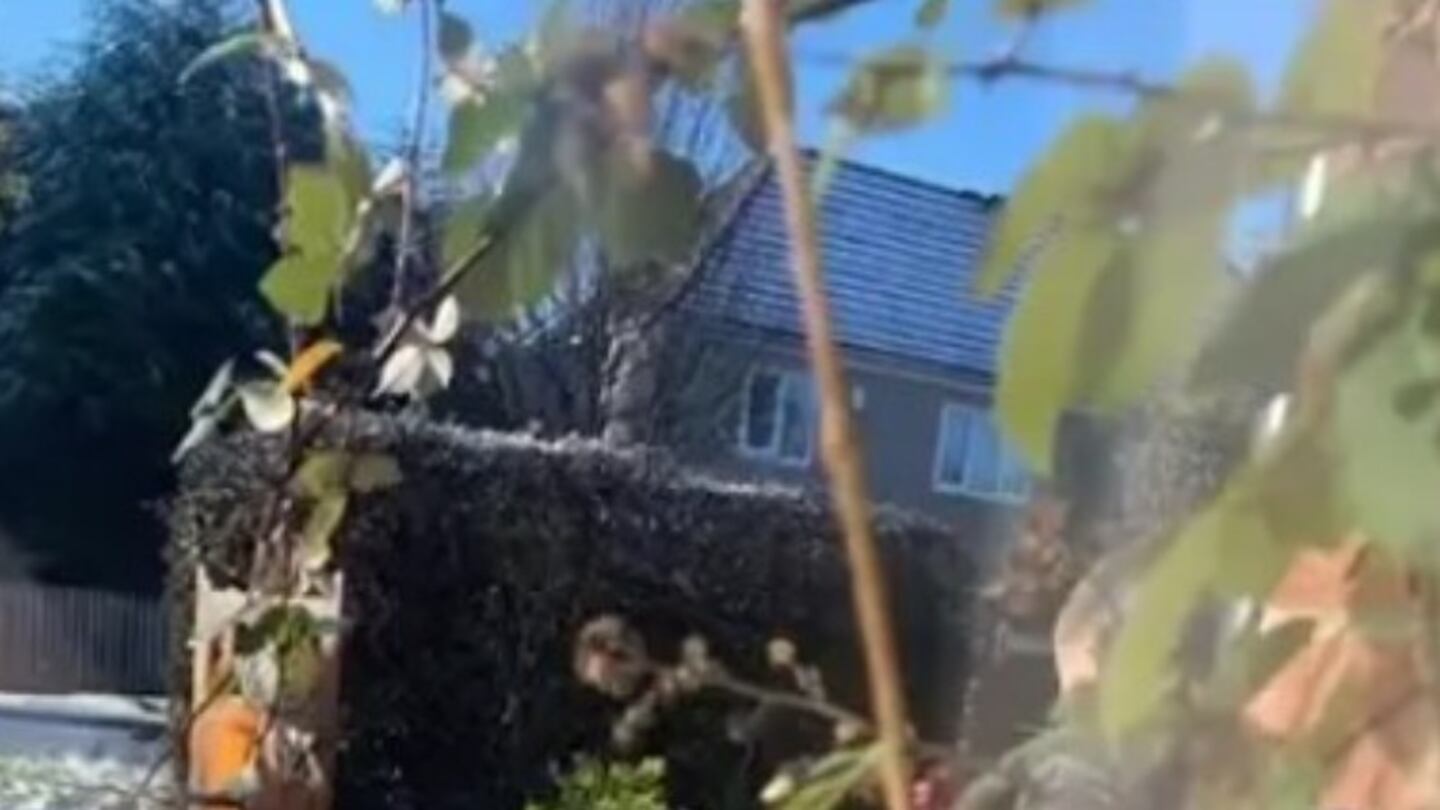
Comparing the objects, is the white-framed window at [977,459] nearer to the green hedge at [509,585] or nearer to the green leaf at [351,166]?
the green leaf at [351,166]

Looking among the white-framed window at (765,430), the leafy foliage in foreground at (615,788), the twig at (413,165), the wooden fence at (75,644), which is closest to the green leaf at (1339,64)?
the twig at (413,165)

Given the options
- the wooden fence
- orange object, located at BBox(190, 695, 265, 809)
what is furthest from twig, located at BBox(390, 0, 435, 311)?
the wooden fence

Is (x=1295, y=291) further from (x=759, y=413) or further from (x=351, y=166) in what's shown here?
(x=759, y=413)

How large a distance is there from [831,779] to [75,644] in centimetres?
444

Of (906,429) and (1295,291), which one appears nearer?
(1295,291)

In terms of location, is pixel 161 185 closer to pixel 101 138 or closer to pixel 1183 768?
pixel 101 138

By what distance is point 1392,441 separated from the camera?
259 mm

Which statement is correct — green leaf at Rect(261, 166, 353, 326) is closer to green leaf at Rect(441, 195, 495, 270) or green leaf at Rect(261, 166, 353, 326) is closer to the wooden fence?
green leaf at Rect(441, 195, 495, 270)

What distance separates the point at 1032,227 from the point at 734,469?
4.38m

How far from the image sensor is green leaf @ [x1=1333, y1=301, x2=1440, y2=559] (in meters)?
0.25

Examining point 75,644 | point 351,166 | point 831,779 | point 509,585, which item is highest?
point 351,166

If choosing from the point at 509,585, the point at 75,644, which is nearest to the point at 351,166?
the point at 509,585

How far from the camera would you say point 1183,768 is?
12.9 inches

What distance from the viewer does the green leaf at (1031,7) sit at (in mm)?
355
